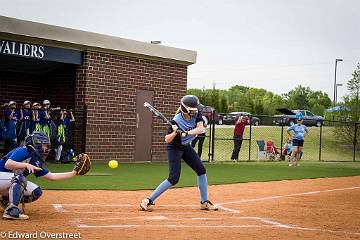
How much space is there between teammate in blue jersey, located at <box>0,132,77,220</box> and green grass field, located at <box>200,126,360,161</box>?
2376cm

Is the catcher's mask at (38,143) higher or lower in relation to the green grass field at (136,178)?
higher

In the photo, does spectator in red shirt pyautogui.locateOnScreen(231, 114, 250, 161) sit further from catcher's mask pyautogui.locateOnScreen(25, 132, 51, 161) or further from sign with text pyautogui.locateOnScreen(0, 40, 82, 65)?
catcher's mask pyautogui.locateOnScreen(25, 132, 51, 161)

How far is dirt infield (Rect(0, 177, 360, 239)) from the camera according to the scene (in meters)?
7.68

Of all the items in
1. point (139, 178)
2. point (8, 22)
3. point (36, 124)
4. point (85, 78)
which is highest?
point (8, 22)

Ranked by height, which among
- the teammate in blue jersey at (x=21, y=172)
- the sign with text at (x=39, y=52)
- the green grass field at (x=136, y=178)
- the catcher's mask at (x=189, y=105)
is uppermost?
the sign with text at (x=39, y=52)

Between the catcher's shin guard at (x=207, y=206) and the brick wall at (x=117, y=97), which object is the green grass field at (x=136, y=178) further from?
the catcher's shin guard at (x=207, y=206)

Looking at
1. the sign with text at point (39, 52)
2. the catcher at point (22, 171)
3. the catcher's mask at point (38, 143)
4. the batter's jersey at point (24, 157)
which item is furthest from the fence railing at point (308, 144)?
the catcher's mask at point (38, 143)

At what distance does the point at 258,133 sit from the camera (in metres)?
49.1

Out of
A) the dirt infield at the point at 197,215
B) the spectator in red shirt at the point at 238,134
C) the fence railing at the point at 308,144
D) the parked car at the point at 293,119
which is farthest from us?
the fence railing at the point at 308,144

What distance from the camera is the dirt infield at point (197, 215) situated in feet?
25.2

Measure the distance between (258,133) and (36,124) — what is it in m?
31.4

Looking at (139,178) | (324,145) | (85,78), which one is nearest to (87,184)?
(139,178)

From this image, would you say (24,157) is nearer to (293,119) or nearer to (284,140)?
(284,140)

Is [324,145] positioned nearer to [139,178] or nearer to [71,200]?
[139,178]
